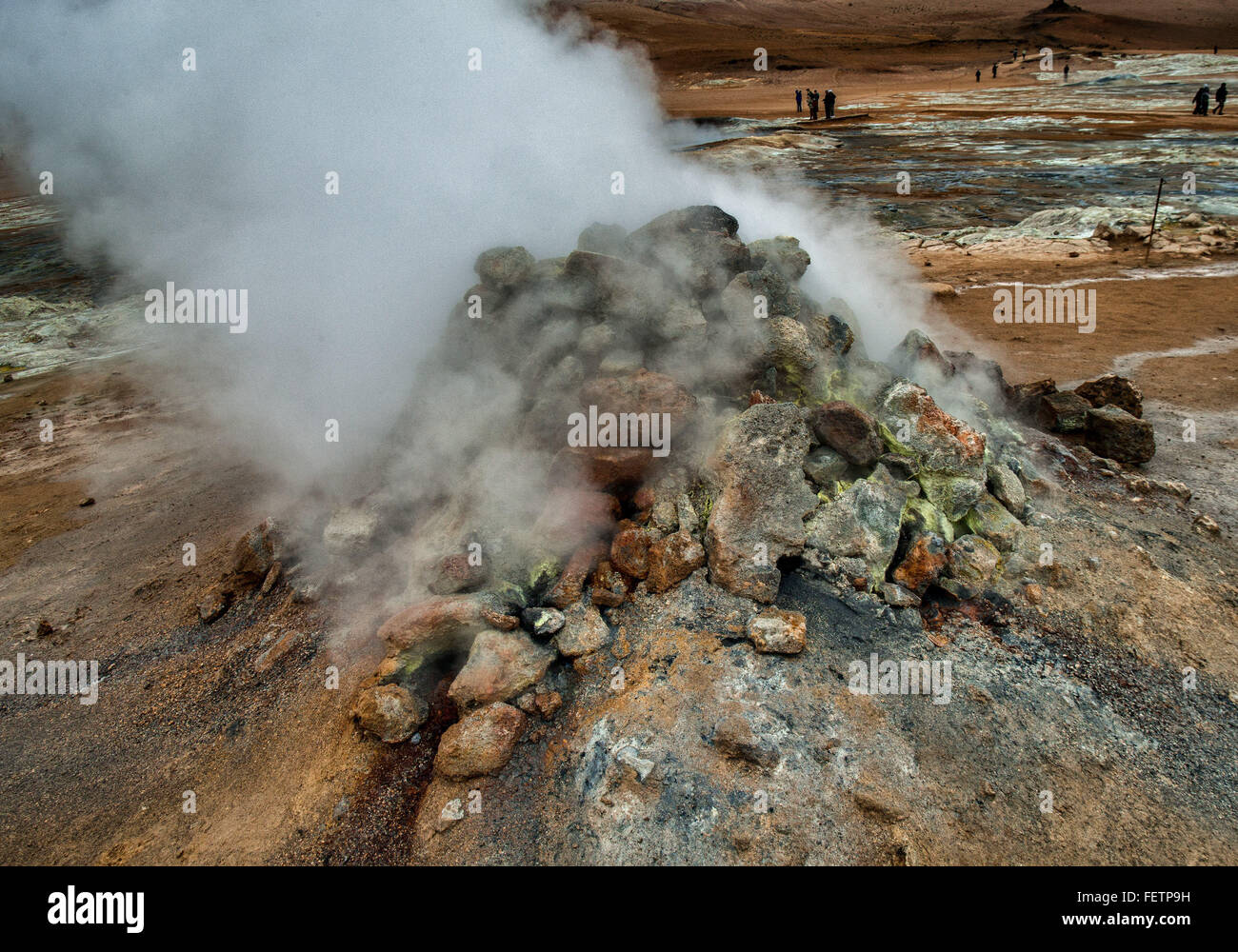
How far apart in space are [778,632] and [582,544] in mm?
1100

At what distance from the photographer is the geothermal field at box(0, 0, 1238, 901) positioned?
2.52 meters

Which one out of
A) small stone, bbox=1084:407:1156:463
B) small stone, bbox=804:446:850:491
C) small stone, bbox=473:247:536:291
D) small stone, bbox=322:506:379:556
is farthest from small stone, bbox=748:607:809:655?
small stone, bbox=1084:407:1156:463

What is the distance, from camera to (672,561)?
3123mm

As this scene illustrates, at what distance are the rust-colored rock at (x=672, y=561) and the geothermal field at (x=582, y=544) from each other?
0.06ft

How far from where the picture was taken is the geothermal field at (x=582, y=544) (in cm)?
252

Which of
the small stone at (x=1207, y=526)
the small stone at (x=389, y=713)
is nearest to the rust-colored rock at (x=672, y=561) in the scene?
the small stone at (x=389, y=713)

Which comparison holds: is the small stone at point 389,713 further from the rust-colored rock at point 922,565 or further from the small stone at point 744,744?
the rust-colored rock at point 922,565

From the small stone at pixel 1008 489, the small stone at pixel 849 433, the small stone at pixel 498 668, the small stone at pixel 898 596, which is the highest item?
the small stone at pixel 849 433

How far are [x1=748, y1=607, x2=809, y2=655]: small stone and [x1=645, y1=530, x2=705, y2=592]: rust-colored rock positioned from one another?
405 millimetres

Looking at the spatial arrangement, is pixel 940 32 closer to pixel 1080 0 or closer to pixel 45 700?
pixel 1080 0

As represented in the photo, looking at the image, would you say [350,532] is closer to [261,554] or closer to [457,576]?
[261,554]

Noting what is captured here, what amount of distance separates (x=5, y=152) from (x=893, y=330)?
24.2 m

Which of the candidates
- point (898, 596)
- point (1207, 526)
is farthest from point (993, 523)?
point (1207, 526)

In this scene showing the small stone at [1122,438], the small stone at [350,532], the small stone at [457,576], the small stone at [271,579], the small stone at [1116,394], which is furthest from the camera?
the small stone at [1116,394]
